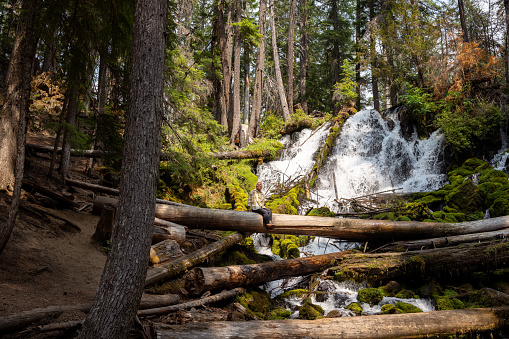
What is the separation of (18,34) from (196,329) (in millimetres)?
8365

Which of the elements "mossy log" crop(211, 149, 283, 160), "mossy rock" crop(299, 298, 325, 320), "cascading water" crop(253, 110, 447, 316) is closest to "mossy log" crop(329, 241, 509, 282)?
"mossy rock" crop(299, 298, 325, 320)

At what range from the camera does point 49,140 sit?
15.8m

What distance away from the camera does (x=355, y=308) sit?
675 cm

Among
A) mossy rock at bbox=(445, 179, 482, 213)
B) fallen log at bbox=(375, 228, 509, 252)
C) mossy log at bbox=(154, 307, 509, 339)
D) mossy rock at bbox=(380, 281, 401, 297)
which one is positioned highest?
mossy rock at bbox=(445, 179, 482, 213)

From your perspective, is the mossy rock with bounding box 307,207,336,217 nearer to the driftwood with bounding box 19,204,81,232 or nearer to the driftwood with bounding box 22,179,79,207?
the driftwood with bounding box 19,204,81,232

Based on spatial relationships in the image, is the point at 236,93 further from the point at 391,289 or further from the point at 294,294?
the point at 391,289

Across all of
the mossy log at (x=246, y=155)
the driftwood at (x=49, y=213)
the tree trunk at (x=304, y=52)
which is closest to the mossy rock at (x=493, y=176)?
the mossy log at (x=246, y=155)

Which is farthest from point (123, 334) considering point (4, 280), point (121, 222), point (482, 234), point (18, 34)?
point (482, 234)

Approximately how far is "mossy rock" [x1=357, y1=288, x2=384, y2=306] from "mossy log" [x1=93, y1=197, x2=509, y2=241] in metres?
1.82

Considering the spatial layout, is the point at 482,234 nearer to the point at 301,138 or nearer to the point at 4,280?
the point at 4,280

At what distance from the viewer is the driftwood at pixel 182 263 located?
6023 millimetres

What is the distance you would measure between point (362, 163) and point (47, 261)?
48.1 ft

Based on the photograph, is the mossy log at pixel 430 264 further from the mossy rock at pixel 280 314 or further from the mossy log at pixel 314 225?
the mossy rock at pixel 280 314

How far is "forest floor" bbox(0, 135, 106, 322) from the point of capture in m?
4.45
